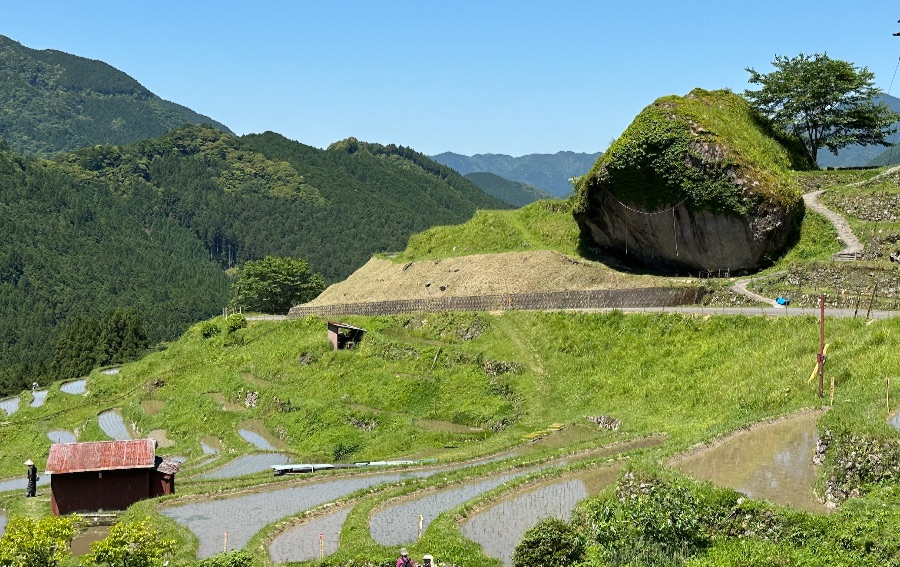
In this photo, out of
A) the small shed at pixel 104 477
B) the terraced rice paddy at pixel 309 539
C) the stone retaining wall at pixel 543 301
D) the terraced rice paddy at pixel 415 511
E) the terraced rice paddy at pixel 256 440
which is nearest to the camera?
the terraced rice paddy at pixel 309 539

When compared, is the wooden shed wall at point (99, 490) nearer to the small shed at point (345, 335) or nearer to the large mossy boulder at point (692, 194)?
the small shed at point (345, 335)

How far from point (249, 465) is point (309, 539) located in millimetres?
17198

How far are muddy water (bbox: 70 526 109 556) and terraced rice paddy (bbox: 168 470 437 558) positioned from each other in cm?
243

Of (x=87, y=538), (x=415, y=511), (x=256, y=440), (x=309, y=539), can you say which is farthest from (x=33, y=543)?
(x=256, y=440)

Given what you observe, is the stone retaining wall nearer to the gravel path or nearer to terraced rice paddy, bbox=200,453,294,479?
the gravel path

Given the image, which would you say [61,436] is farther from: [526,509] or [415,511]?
[526,509]

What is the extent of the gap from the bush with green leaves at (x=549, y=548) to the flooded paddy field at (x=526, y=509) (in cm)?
171

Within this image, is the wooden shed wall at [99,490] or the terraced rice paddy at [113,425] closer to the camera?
the wooden shed wall at [99,490]

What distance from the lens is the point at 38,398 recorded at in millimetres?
79812

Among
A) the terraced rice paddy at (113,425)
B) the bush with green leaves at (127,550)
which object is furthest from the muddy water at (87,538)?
the terraced rice paddy at (113,425)

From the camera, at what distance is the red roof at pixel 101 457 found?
37844 mm

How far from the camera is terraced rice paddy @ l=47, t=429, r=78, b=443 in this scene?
57719 mm

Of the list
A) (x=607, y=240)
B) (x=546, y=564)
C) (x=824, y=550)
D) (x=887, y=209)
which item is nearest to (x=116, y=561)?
(x=546, y=564)

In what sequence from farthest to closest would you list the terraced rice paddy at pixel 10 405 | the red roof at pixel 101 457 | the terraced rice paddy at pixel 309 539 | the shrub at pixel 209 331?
the shrub at pixel 209 331 < the terraced rice paddy at pixel 10 405 < the red roof at pixel 101 457 < the terraced rice paddy at pixel 309 539
